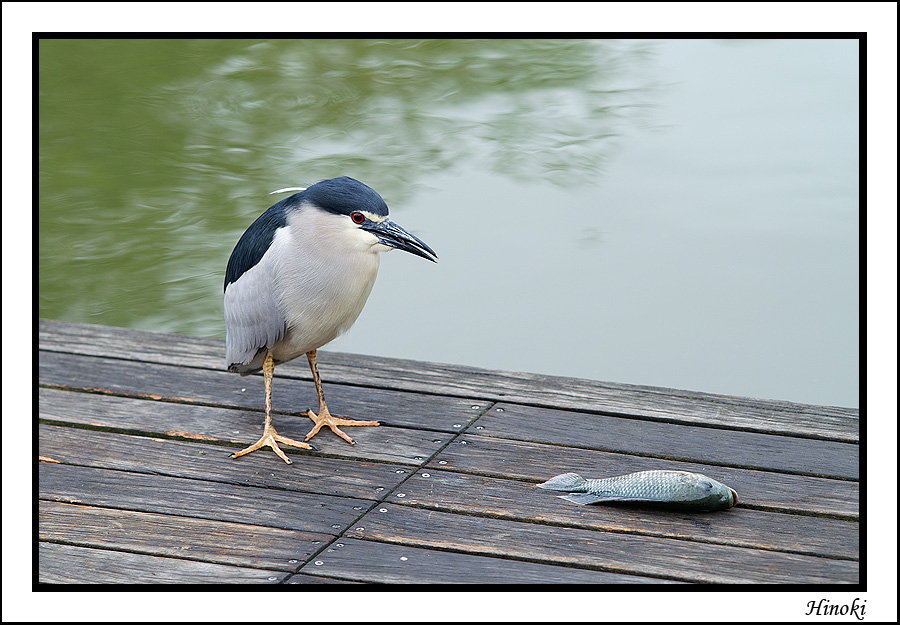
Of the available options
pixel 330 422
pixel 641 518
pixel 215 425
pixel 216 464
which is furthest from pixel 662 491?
pixel 215 425

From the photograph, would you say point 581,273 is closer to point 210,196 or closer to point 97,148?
point 210,196

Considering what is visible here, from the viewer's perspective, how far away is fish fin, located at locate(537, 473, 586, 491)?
99.8 inches

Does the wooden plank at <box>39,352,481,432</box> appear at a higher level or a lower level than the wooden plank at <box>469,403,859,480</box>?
higher

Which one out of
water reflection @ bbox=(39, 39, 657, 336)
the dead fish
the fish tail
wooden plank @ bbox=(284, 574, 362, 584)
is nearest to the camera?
wooden plank @ bbox=(284, 574, 362, 584)

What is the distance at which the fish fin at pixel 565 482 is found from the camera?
253 centimetres

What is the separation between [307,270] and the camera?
2684mm

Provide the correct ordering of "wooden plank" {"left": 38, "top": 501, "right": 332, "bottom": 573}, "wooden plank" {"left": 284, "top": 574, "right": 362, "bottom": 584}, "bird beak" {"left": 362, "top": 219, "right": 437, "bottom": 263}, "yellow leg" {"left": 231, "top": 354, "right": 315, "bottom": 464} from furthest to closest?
"yellow leg" {"left": 231, "top": 354, "right": 315, "bottom": 464}
"bird beak" {"left": 362, "top": 219, "right": 437, "bottom": 263}
"wooden plank" {"left": 38, "top": 501, "right": 332, "bottom": 573}
"wooden plank" {"left": 284, "top": 574, "right": 362, "bottom": 584}

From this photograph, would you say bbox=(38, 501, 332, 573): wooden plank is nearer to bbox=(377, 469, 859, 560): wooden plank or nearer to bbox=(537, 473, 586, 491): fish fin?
bbox=(377, 469, 859, 560): wooden plank

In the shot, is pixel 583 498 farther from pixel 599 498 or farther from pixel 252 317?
pixel 252 317

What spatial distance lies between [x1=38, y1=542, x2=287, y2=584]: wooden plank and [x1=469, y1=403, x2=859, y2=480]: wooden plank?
91cm

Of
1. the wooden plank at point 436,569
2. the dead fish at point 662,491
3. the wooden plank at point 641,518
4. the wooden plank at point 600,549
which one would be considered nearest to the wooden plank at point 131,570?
the wooden plank at point 436,569

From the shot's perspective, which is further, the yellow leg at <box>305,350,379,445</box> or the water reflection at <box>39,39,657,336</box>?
the water reflection at <box>39,39,657,336</box>

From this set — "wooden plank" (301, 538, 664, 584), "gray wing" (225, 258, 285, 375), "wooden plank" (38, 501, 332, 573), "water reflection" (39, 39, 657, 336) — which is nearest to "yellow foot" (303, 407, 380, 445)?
"gray wing" (225, 258, 285, 375)

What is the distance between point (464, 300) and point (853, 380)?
6.47 ft
